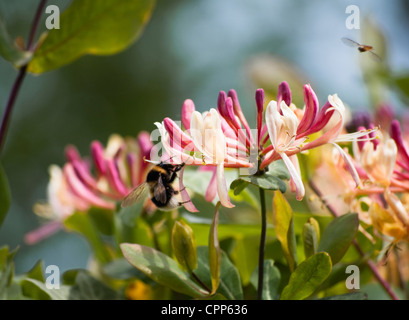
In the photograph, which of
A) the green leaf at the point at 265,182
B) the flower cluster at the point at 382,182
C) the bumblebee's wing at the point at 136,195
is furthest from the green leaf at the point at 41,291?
the flower cluster at the point at 382,182

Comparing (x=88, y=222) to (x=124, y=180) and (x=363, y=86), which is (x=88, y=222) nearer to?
(x=124, y=180)

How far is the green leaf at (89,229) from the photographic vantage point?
3.07ft

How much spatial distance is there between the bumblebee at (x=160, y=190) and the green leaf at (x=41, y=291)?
0.43 ft

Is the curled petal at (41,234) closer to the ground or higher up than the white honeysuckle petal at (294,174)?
higher up

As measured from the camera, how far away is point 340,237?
594mm

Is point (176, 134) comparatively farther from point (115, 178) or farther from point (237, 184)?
point (115, 178)

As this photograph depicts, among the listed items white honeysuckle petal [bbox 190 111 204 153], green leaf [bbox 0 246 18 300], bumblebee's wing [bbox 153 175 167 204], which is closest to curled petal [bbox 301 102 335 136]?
white honeysuckle petal [bbox 190 111 204 153]

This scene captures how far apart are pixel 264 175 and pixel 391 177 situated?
0.17 m

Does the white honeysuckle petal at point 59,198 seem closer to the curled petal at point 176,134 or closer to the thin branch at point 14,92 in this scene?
the thin branch at point 14,92

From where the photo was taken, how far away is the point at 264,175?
59 centimetres

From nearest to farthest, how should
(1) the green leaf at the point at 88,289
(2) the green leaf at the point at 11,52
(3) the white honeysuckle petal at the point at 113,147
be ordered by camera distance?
(1) the green leaf at the point at 88,289 → (2) the green leaf at the point at 11,52 → (3) the white honeysuckle petal at the point at 113,147

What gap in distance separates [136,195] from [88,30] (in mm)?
251

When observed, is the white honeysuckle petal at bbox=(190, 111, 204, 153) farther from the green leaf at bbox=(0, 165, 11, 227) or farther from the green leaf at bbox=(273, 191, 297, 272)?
the green leaf at bbox=(0, 165, 11, 227)

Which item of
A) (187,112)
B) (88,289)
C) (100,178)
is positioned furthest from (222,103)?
(100,178)
